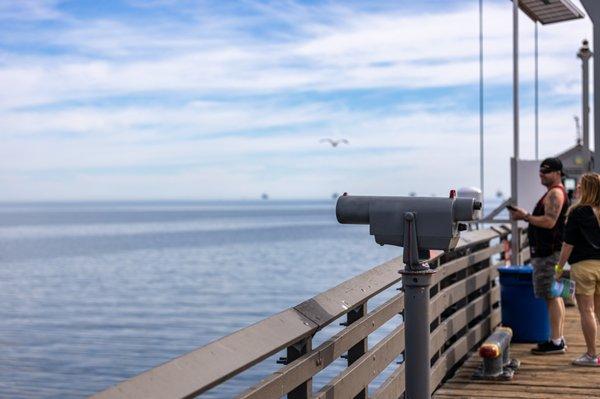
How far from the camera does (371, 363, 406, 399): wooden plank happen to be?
5.26 m

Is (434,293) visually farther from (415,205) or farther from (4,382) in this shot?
(4,382)

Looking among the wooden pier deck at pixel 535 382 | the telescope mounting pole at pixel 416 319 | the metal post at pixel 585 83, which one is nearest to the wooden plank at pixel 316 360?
the telescope mounting pole at pixel 416 319

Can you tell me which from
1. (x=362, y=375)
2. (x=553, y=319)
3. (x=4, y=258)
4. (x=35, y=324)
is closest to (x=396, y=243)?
(x=362, y=375)

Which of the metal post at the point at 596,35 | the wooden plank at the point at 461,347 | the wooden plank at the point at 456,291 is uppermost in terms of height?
the metal post at the point at 596,35

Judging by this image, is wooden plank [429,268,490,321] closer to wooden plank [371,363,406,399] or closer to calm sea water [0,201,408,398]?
wooden plank [371,363,406,399]

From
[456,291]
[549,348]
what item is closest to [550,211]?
[456,291]

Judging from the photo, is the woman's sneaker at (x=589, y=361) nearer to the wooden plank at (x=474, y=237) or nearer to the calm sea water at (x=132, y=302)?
the wooden plank at (x=474, y=237)

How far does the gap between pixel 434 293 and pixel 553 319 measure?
179 centimetres

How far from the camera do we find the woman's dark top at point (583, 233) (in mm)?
7531

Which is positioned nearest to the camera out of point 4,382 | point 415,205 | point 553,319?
point 415,205

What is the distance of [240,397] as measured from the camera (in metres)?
3.00

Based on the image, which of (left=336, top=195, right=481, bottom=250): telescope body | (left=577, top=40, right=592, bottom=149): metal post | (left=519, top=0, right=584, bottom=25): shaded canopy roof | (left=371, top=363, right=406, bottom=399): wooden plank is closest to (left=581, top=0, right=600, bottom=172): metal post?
(left=371, top=363, right=406, bottom=399): wooden plank

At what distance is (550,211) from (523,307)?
1.21 meters

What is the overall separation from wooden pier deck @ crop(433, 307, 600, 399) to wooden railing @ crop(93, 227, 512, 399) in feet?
0.45
